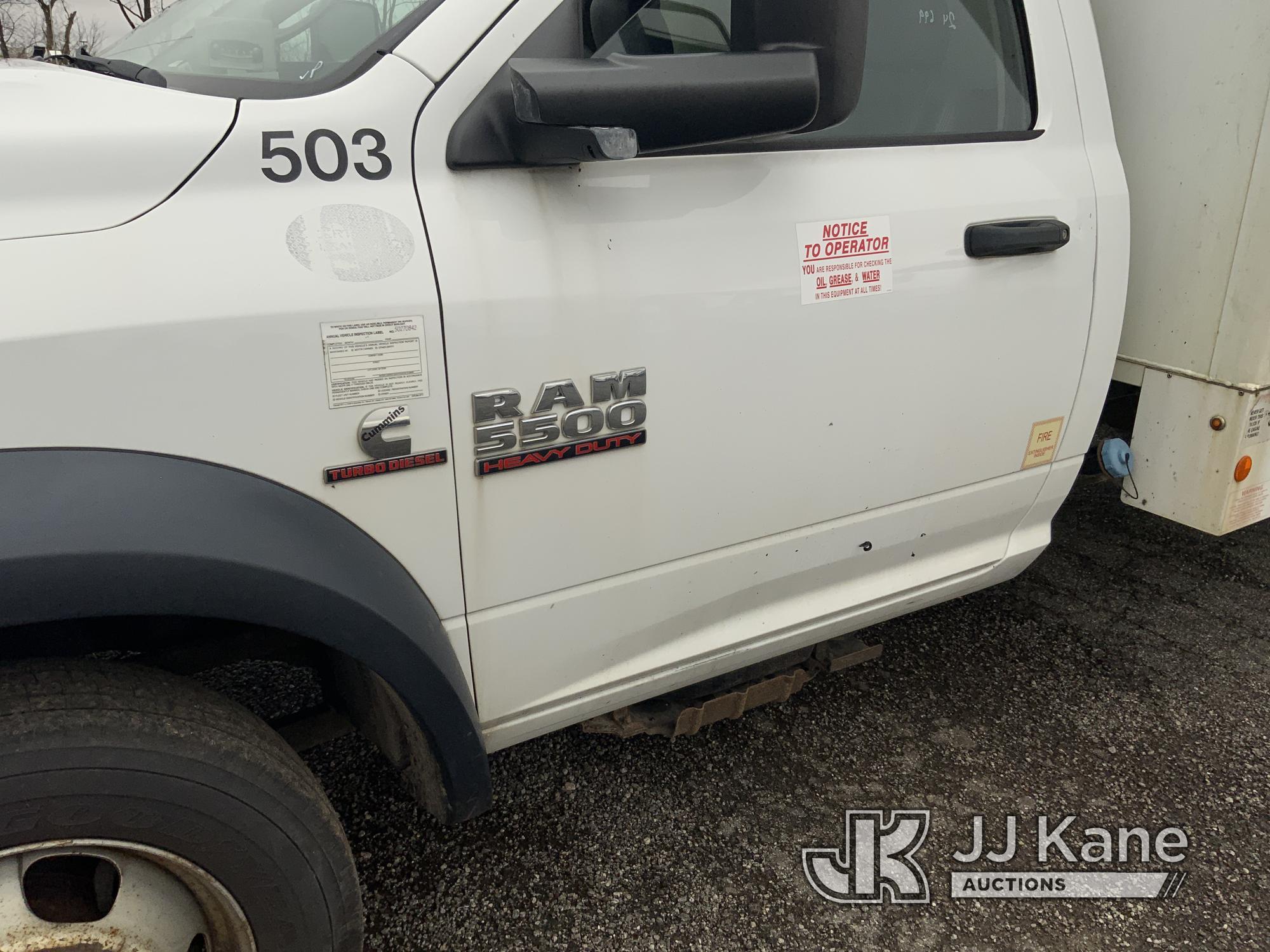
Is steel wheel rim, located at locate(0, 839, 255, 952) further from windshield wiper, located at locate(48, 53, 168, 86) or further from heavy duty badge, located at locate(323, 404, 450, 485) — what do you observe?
windshield wiper, located at locate(48, 53, 168, 86)

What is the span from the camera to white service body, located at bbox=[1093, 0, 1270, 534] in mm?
2283

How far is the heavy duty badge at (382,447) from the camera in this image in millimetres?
1412

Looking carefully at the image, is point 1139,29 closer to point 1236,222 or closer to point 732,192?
point 1236,222

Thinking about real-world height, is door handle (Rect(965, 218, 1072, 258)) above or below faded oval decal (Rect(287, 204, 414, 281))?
below

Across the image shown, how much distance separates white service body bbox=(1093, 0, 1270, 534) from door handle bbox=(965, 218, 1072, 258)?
0.52 meters

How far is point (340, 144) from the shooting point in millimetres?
1400

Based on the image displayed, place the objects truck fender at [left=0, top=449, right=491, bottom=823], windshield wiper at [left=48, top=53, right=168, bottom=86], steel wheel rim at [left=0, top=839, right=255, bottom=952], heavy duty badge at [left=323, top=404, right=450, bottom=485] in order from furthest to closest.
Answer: windshield wiper at [left=48, top=53, right=168, bottom=86] < heavy duty badge at [left=323, top=404, right=450, bottom=485] < steel wheel rim at [left=0, top=839, right=255, bottom=952] < truck fender at [left=0, top=449, right=491, bottom=823]

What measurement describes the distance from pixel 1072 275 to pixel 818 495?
2.62 feet

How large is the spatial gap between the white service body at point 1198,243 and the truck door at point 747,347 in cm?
39

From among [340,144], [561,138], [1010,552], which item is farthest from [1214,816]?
[340,144]

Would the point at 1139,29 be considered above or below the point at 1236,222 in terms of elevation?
above

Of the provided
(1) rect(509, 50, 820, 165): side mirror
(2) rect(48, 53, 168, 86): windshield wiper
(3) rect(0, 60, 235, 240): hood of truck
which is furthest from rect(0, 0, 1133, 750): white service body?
(2) rect(48, 53, 168, 86): windshield wiper

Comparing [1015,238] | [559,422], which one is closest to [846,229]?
[1015,238]

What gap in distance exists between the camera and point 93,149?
126 cm
